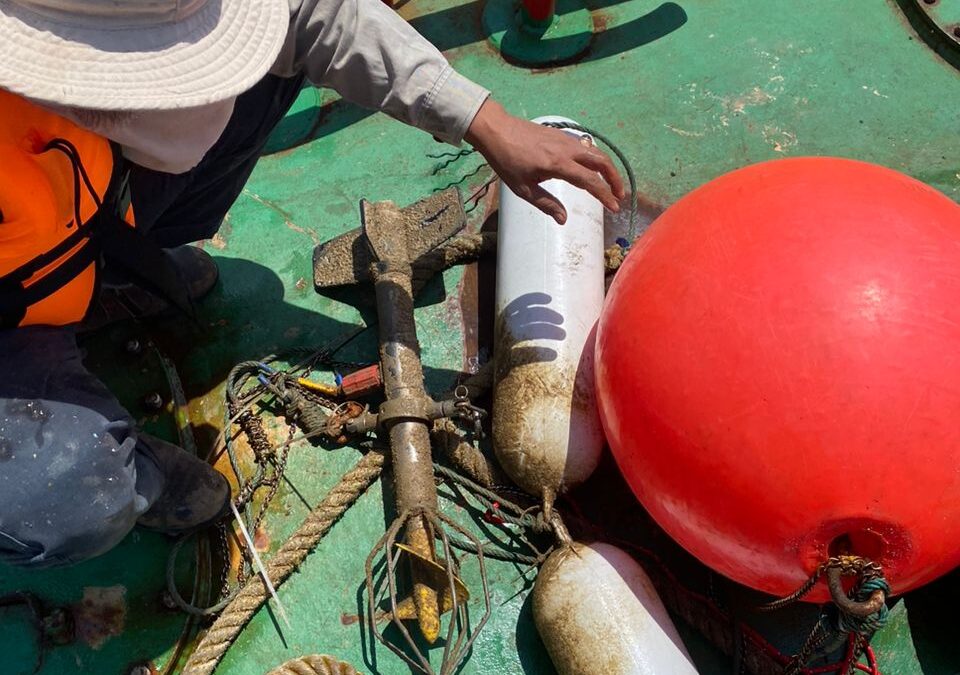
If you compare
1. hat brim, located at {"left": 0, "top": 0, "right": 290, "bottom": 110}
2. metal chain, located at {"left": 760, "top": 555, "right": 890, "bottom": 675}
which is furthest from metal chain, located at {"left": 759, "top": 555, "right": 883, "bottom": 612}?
hat brim, located at {"left": 0, "top": 0, "right": 290, "bottom": 110}

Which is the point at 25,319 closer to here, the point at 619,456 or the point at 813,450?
the point at 619,456

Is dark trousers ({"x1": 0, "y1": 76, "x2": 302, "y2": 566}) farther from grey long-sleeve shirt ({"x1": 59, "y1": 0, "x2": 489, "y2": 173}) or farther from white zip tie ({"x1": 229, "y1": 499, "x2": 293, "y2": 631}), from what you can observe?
grey long-sleeve shirt ({"x1": 59, "y1": 0, "x2": 489, "y2": 173})

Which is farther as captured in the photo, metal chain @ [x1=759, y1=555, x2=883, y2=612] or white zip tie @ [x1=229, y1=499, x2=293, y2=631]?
white zip tie @ [x1=229, y1=499, x2=293, y2=631]

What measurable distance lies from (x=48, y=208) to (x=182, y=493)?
0.94 metres

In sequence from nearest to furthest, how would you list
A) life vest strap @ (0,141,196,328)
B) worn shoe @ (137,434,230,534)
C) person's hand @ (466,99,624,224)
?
life vest strap @ (0,141,196,328) < person's hand @ (466,99,624,224) < worn shoe @ (137,434,230,534)

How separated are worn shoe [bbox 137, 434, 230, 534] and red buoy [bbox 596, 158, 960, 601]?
1.23 meters

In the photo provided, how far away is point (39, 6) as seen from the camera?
53.1 inches

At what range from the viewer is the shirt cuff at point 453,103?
2.08 m

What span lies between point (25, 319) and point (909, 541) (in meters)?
1.94

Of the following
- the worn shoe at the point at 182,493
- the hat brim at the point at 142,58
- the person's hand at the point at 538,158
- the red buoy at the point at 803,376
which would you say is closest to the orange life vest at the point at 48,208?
the hat brim at the point at 142,58

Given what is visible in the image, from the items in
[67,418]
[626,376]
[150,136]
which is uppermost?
[150,136]

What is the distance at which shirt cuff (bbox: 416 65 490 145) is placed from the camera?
208 centimetres

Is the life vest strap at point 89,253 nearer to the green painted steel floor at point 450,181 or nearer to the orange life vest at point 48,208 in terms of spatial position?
the orange life vest at point 48,208

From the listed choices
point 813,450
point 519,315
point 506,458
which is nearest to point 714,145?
point 519,315
